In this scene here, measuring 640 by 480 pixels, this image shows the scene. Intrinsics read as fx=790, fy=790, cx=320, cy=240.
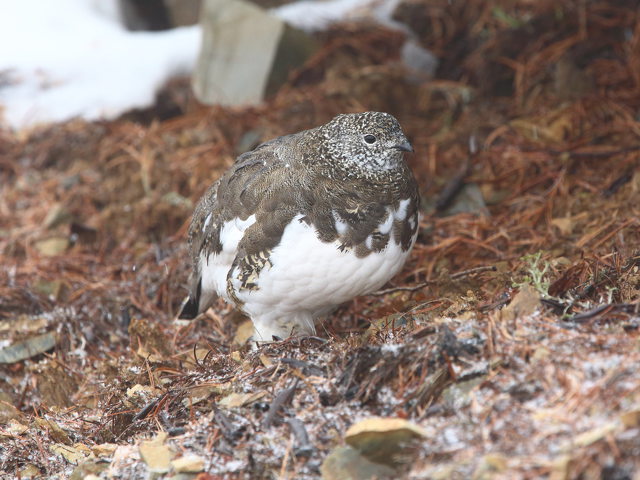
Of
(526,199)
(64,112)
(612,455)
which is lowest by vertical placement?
(64,112)

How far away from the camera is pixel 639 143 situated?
16.2 feet

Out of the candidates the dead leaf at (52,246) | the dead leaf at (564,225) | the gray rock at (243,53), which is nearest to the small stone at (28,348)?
the dead leaf at (52,246)

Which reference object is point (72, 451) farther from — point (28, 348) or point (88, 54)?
point (88, 54)

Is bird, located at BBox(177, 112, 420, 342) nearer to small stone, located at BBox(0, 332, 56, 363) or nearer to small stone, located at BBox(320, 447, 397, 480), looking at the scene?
small stone, located at BBox(320, 447, 397, 480)

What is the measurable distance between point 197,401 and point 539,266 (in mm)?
1746

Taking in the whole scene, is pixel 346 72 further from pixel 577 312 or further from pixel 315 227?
pixel 577 312

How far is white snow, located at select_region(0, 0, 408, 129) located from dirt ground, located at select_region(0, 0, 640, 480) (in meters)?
0.25

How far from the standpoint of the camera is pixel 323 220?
342 centimetres

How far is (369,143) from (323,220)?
1.32 feet

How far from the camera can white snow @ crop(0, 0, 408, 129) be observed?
713cm

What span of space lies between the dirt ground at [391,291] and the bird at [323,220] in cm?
32

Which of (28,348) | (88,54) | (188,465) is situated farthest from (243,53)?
(188,465)

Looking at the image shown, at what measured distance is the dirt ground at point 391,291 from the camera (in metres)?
2.42

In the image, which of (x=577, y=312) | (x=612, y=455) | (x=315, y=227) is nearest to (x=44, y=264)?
(x=315, y=227)
